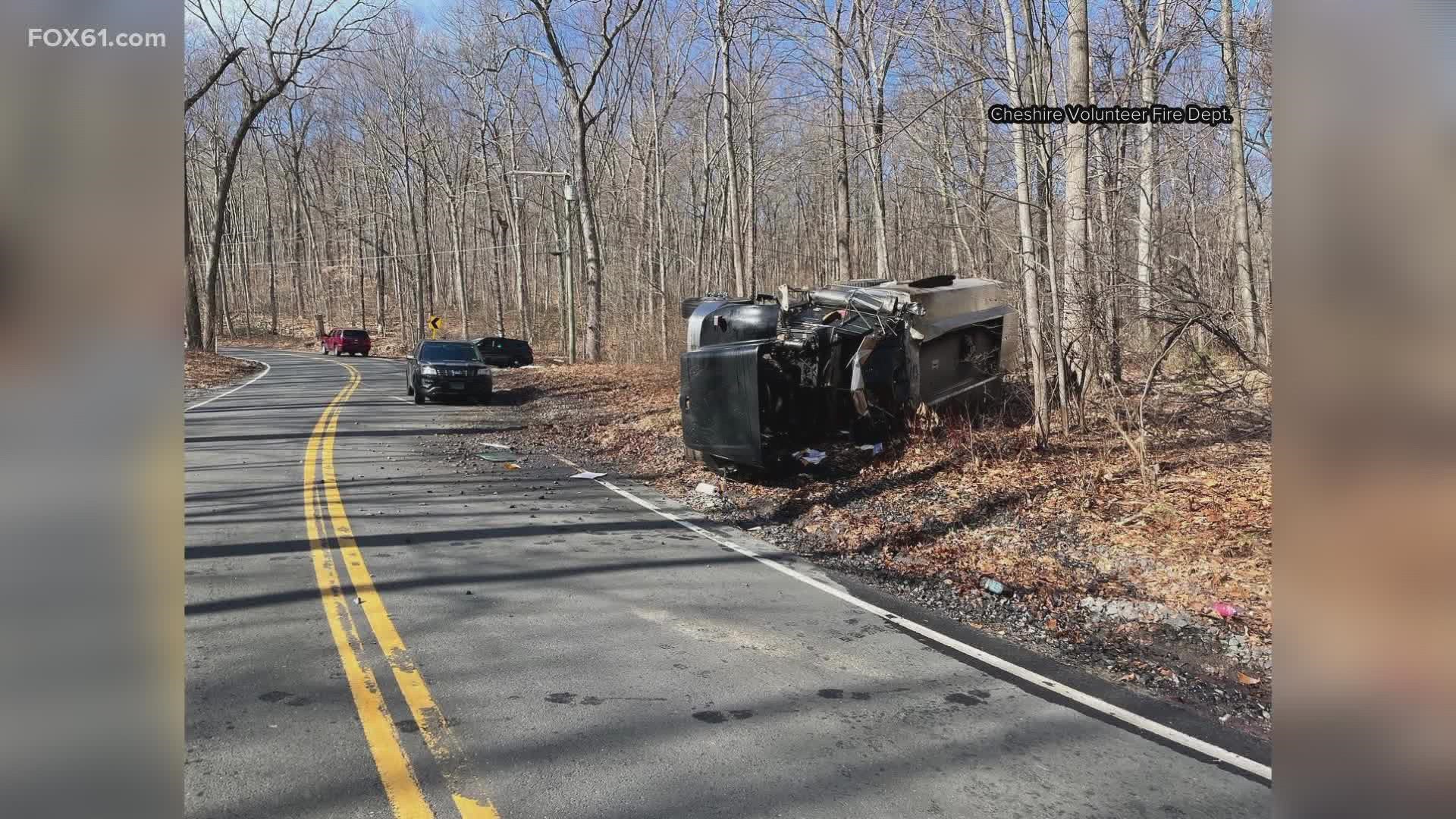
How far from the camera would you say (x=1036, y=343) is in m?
11.8

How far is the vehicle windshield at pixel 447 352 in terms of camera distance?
2184cm

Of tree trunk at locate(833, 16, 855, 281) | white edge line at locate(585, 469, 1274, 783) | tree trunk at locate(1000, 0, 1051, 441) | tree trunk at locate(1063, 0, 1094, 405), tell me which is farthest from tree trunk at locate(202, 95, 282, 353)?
white edge line at locate(585, 469, 1274, 783)

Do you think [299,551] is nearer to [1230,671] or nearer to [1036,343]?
[1230,671]

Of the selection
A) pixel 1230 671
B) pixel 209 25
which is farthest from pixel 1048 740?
pixel 209 25

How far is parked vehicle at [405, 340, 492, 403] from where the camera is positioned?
69.8ft

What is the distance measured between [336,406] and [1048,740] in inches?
757

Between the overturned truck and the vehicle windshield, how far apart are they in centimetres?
1112

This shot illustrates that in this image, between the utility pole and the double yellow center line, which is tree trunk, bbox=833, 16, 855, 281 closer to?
the utility pole

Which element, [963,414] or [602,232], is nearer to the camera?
[963,414]

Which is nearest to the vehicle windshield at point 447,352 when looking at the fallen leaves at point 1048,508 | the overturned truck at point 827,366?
the fallen leaves at point 1048,508

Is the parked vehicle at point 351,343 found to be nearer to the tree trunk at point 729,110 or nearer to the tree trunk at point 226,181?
the tree trunk at point 226,181

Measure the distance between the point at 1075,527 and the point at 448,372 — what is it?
16.4 m

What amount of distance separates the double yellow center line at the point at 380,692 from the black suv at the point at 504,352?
2653 cm
